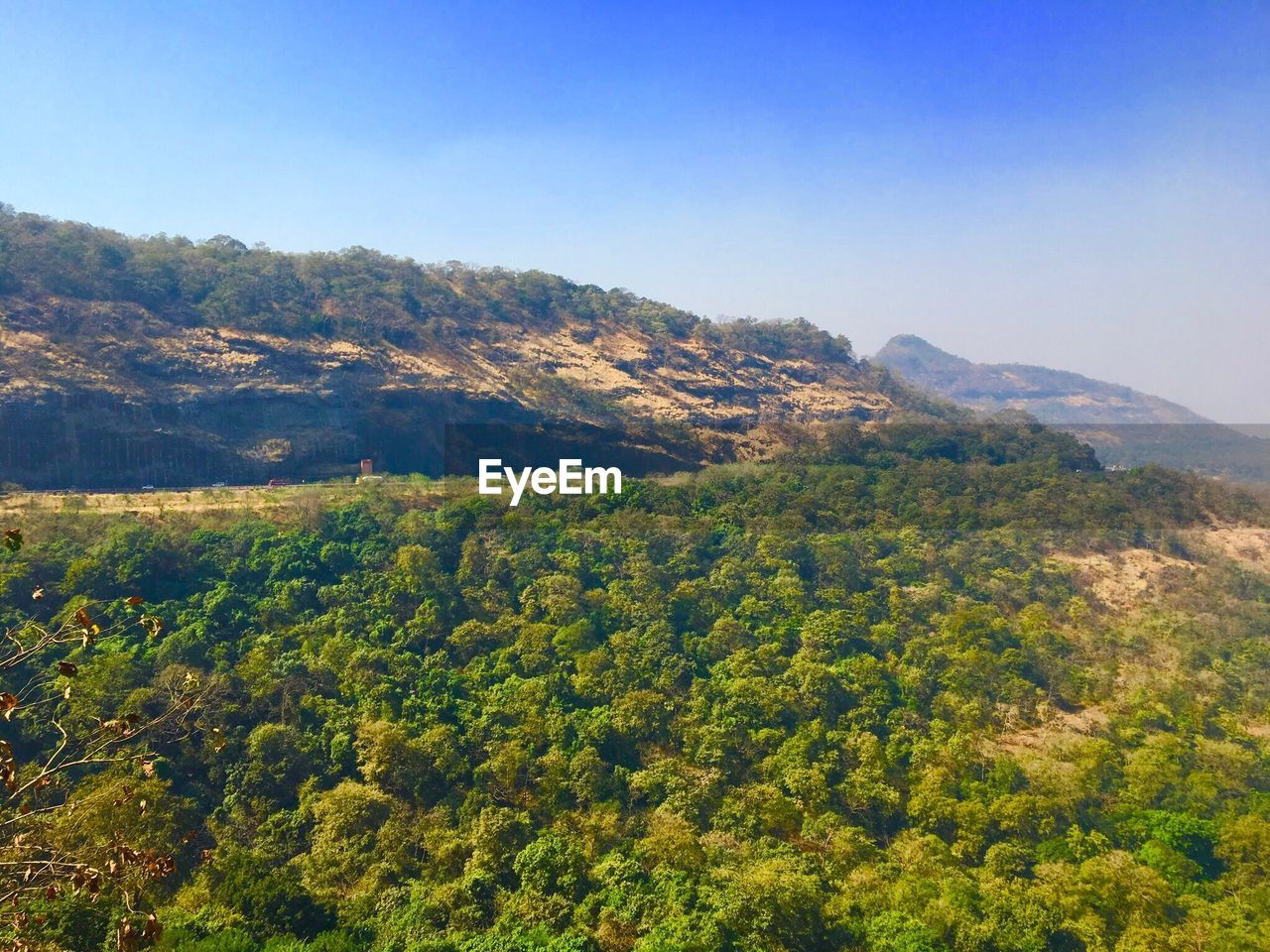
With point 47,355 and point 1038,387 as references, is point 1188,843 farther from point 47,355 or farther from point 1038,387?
point 1038,387

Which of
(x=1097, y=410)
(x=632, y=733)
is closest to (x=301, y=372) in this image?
(x=632, y=733)

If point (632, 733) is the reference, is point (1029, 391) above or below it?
above

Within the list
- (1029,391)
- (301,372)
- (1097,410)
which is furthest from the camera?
(1029,391)

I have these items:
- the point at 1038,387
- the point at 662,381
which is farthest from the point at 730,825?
the point at 1038,387

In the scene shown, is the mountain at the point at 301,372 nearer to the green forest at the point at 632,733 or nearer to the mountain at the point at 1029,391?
the green forest at the point at 632,733

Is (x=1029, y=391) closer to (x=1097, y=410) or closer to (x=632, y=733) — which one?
(x=1097, y=410)

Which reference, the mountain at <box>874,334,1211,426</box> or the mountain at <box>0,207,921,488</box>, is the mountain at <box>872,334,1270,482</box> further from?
the mountain at <box>0,207,921,488</box>

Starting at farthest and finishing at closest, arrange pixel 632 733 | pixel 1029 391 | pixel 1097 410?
pixel 1029 391
pixel 1097 410
pixel 632 733
